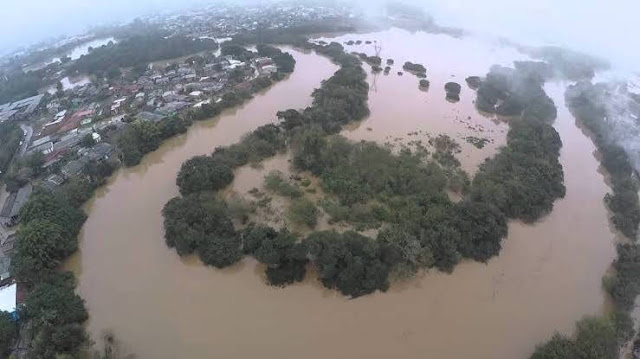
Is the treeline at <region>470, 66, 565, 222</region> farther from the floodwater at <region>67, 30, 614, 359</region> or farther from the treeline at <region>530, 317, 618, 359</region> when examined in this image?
the treeline at <region>530, 317, 618, 359</region>

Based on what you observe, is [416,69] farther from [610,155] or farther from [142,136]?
[142,136]

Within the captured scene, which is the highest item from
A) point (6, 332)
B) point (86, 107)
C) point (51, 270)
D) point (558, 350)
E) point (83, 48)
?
point (558, 350)

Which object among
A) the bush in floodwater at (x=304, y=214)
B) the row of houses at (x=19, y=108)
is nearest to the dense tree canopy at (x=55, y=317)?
the bush in floodwater at (x=304, y=214)

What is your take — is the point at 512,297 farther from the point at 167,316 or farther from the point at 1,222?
the point at 1,222

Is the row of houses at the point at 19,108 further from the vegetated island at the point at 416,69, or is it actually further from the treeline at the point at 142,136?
the vegetated island at the point at 416,69

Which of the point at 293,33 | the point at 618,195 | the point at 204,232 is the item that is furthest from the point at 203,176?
the point at 293,33

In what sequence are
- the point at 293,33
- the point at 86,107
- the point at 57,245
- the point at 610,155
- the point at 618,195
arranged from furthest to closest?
the point at 293,33, the point at 86,107, the point at 610,155, the point at 618,195, the point at 57,245

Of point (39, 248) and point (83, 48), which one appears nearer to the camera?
point (39, 248)
